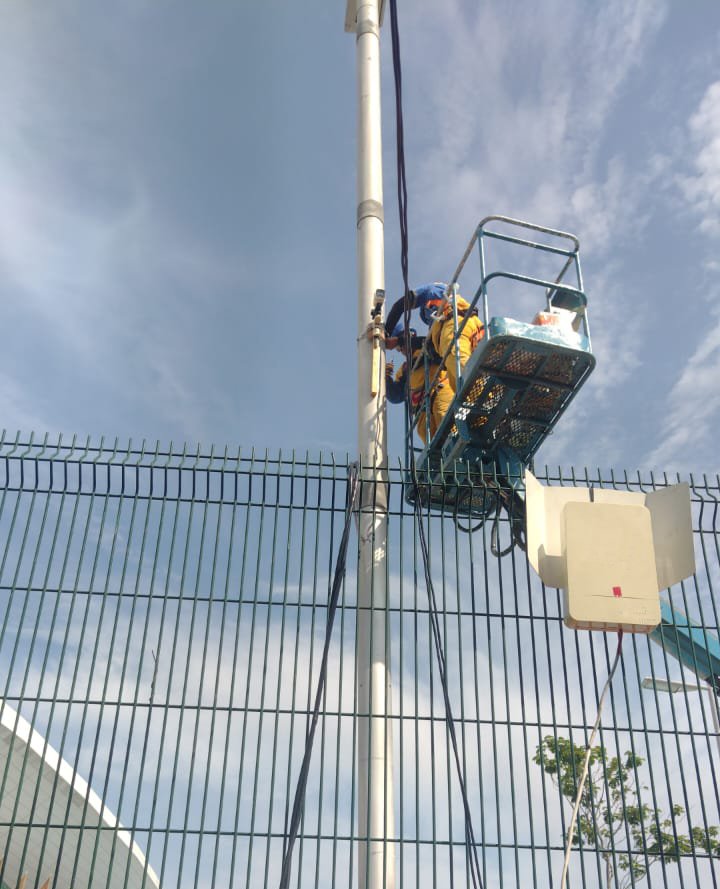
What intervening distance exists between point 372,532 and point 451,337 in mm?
2276

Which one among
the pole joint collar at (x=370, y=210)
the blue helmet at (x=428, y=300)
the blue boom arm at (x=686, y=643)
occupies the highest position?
the pole joint collar at (x=370, y=210)

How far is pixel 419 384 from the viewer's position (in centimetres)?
868

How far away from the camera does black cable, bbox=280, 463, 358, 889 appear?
5218 mm

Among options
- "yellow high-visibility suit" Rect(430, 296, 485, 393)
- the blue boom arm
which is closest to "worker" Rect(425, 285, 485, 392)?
"yellow high-visibility suit" Rect(430, 296, 485, 393)

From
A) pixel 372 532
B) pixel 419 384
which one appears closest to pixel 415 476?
pixel 372 532

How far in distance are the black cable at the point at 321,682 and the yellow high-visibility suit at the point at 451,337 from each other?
1.87 m

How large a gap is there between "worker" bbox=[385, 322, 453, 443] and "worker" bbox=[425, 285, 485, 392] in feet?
0.46

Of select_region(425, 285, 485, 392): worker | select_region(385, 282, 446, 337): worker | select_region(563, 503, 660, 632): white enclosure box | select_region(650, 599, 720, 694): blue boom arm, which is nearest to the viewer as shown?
select_region(563, 503, 660, 632): white enclosure box

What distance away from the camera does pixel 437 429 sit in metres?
7.85

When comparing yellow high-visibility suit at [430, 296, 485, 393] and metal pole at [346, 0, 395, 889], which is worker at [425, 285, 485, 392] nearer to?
yellow high-visibility suit at [430, 296, 485, 393]

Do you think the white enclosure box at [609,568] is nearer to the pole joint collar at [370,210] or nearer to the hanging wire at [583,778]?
the hanging wire at [583,778]

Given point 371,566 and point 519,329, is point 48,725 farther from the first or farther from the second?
point 519,329

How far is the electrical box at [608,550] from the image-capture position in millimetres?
5586

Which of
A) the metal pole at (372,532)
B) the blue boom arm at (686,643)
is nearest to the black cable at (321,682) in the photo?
the metal pole at (372,532)
